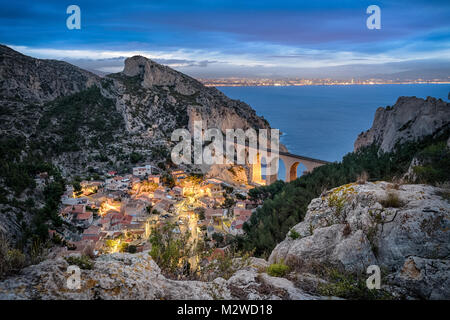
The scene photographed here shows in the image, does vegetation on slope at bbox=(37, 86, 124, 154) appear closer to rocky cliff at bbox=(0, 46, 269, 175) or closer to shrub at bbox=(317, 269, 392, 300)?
rocky cliff at bbox=(0, 46, 269, 175)

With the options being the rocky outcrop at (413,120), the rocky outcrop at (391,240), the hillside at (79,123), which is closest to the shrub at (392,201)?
the rocky outcrop at (391,240)

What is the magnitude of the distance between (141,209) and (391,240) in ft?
60.7

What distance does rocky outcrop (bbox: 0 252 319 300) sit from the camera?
185 centimetres

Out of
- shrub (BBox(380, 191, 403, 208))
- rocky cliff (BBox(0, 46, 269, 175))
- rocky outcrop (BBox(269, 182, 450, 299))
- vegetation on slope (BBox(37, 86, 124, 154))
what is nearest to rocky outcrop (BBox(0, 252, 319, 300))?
rocky outcrop (BBox(269, 182, 450, 299))

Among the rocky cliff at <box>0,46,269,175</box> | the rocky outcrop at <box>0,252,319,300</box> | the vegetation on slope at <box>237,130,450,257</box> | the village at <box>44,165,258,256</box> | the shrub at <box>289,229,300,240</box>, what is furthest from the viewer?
the rocky cliff at <box>0,46,269,175</box>

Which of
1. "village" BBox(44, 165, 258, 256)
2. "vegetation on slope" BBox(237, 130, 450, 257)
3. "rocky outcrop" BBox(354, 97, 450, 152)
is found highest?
"rocky outcrop" BBox(354, 97, 450, 152)

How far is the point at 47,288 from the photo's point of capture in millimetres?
1853

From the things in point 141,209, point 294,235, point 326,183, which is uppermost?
point 294,235

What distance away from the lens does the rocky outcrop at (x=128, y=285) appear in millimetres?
1848

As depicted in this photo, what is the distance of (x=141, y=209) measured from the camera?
64.3ft

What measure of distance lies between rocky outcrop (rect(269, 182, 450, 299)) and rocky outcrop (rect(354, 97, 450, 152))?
575 inches

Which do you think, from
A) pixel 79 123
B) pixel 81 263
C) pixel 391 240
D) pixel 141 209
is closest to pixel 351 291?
pixel 391 240

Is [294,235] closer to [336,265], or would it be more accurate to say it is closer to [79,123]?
[336,265]
